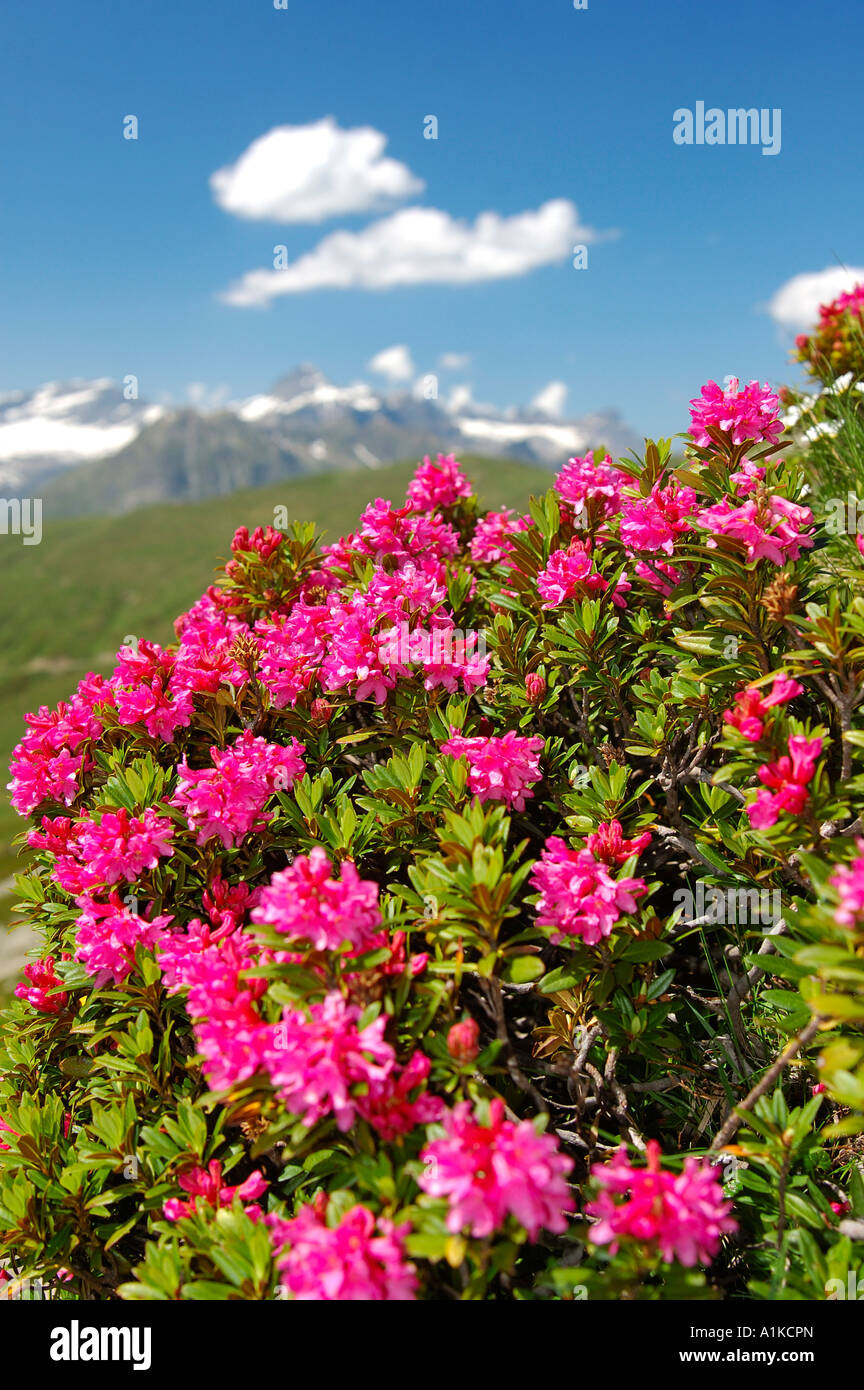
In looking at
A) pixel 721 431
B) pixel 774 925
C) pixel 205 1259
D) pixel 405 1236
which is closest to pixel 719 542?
pixel 721 431

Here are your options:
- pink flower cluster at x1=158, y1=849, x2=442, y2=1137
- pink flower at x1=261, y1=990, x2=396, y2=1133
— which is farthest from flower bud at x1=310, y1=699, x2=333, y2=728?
pink flower at x1=261, y1=990, x2=396, y2=1133

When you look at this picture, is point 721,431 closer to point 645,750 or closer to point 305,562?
point 645,750

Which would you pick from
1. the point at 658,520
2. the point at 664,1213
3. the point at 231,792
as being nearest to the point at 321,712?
the point at 231,792

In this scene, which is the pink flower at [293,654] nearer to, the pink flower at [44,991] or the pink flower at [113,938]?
the pink flower at [113,938]

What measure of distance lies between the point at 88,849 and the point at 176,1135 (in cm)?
107

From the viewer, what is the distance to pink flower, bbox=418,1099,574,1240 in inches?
70.8

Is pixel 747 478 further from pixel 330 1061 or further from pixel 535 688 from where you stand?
pixel 330 1061

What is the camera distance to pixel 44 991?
11.5 ft

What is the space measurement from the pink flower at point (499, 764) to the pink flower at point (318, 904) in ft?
2.97

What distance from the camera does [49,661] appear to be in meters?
166

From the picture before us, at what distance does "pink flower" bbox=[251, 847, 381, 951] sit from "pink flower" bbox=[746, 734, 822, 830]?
3.91 feet

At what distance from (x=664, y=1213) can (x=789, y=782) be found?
1209 mm
